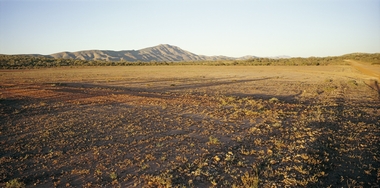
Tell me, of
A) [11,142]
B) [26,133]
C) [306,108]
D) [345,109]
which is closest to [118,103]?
[26,133]

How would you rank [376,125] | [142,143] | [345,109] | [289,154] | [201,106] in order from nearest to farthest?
[289,154]
[142,143]
[376,125]
[345,109]
[201,106]

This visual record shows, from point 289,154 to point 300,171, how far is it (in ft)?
3.63

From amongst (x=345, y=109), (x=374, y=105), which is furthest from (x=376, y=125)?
(x=374, y=105)

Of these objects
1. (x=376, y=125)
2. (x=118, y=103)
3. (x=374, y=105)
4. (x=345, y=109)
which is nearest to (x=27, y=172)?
(x=118, y=103)

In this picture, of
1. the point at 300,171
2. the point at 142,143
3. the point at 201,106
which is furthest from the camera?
the point at 201,106

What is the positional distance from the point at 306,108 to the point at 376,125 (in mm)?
3659

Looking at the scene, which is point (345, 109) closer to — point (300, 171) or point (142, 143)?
point (300, 171)

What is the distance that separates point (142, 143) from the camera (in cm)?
784

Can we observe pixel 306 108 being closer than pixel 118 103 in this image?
Yes

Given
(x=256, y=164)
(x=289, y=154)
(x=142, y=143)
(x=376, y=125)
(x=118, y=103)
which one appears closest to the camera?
(x=256, y=164)

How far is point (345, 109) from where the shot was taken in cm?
1255

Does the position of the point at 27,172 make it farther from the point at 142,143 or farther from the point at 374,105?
the point at 374,105

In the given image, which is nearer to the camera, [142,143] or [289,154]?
[289,154]

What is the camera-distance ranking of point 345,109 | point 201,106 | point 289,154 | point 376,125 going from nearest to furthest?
point 289,154
point 376,125
point 345,109
point 201,106
